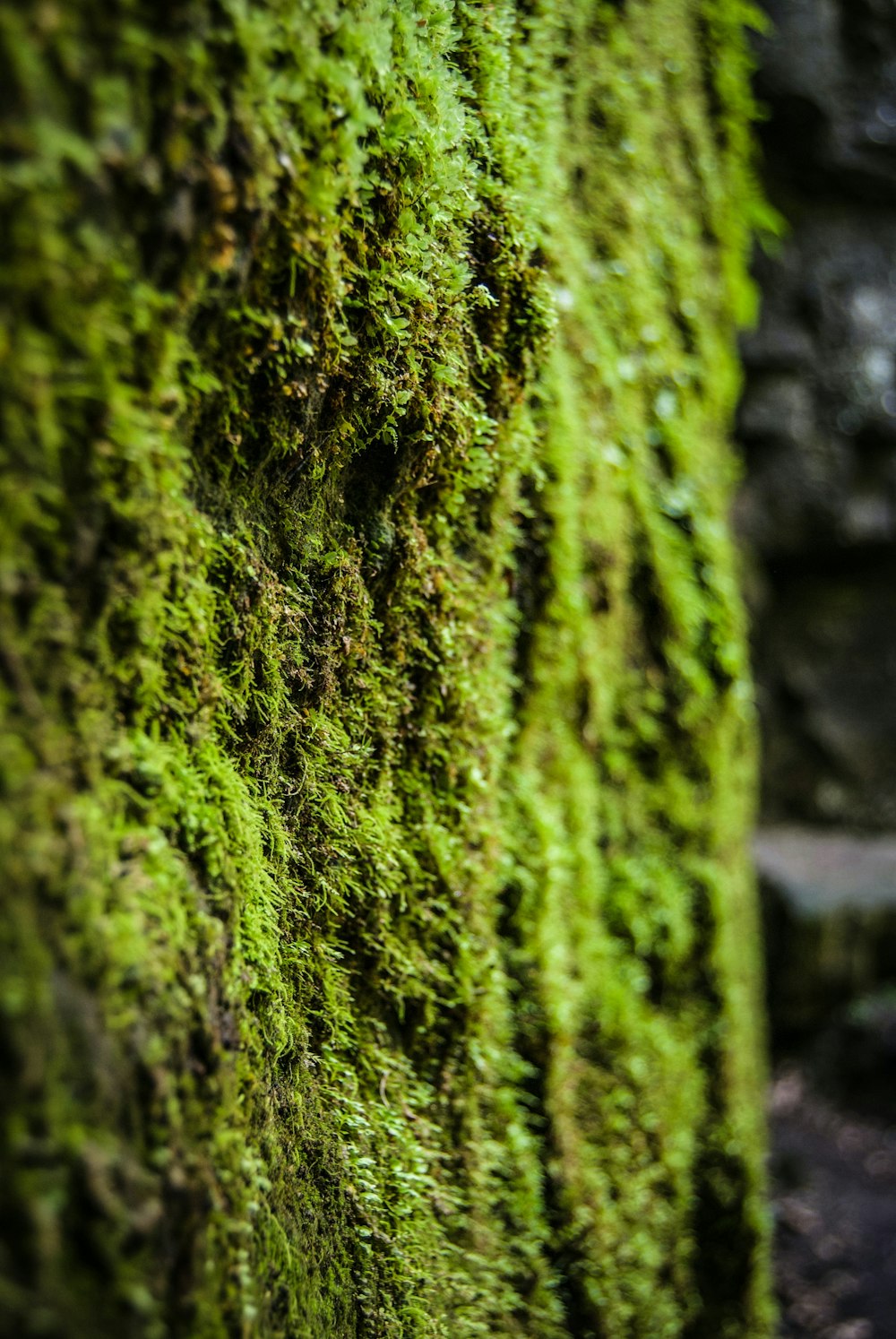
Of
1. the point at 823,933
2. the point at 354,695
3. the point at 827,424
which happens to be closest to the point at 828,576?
the point at 827,424

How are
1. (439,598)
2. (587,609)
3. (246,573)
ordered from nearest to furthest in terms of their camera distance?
(246,573)
(439,598)
(587,609)

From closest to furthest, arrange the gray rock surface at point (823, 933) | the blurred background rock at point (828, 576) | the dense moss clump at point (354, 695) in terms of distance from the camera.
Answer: the dense moss clump at point (354, 695)
the blurred background rock at point (828, 576)
the gray rock surface at point (823, 933)

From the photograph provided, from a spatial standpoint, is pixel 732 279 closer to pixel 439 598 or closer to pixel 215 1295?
pixel 439 598

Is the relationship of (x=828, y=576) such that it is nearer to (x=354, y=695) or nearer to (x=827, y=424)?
(x=827, y=424)

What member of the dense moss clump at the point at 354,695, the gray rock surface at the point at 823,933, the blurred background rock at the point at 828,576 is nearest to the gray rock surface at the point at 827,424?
the blurred background rock at the point at 828,576

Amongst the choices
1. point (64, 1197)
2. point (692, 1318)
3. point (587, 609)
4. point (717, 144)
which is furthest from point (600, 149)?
point (692, 1318)

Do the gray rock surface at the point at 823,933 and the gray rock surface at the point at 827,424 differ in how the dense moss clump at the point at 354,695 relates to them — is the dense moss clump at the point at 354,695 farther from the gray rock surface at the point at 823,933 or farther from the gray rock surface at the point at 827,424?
→ the gray rock surface at the point at 827,424
